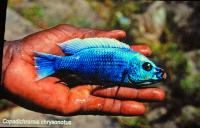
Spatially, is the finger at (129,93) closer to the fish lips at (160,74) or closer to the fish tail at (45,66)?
the fish lips at (160,74)

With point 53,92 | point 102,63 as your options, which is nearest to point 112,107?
point 102,63

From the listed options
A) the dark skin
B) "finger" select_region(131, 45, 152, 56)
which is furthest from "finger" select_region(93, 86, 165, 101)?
"finger" select_region(131, 45, 152, 56)

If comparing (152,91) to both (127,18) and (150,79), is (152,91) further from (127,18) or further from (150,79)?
(127,18)

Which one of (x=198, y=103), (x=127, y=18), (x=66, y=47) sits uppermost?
(x=127, y=18)

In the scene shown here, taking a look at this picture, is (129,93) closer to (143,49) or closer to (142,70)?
(142,70)

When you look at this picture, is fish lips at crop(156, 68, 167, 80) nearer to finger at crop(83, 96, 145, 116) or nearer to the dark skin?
the dark skin

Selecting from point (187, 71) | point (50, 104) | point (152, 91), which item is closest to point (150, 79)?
point (152, 91)
